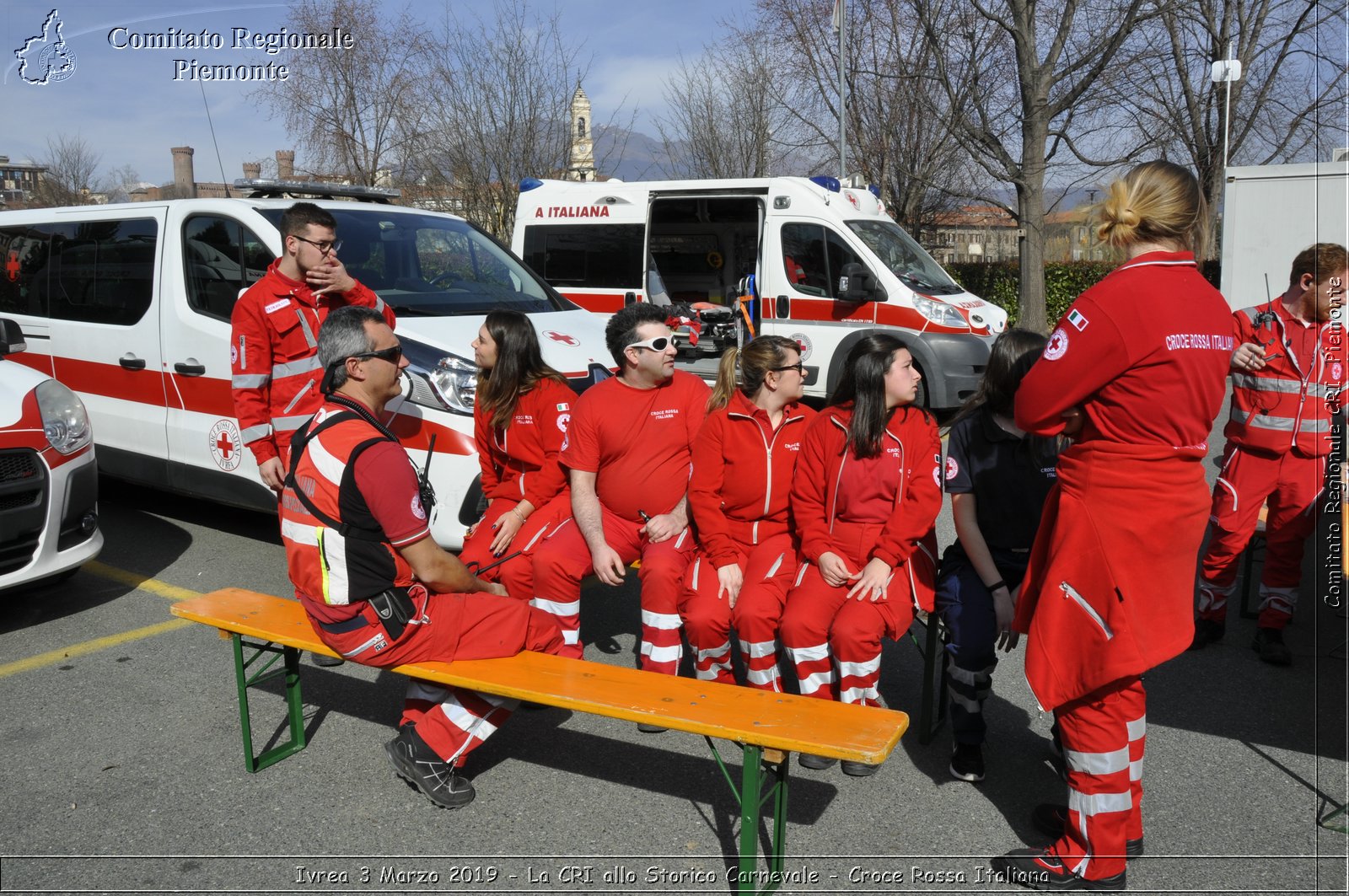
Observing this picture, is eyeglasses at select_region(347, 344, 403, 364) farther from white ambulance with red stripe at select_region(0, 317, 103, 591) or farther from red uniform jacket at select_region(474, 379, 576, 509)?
white ambulance with red stripe at select_region(0, 317, 103, 591)

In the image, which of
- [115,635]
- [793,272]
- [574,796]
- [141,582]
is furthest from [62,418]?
[793,272]

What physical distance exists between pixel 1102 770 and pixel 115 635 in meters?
4.67

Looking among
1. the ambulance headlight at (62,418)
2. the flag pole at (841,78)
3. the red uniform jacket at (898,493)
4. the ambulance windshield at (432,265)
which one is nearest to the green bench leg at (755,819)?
the red uniform jacket at (898,493)

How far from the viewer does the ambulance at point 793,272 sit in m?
9.95

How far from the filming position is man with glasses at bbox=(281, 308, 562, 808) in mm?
3219

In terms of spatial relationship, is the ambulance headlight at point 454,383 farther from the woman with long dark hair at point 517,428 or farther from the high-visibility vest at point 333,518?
the high-visibility vest at point 333,518

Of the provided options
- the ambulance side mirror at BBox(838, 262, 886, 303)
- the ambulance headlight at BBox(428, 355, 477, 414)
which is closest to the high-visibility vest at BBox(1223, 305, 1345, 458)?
the ambulance headlight at BBox(428, 355, 477, 414)

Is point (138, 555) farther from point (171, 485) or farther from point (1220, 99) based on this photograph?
point (1220, 99)

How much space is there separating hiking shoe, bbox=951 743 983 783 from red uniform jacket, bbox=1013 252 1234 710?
0.87 m

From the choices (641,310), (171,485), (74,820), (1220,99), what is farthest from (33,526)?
(1220,99)

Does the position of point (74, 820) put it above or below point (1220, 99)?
below

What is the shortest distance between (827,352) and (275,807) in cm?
785

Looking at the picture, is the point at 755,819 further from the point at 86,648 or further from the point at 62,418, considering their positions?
the point at 62,418

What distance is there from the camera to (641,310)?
168 inches
